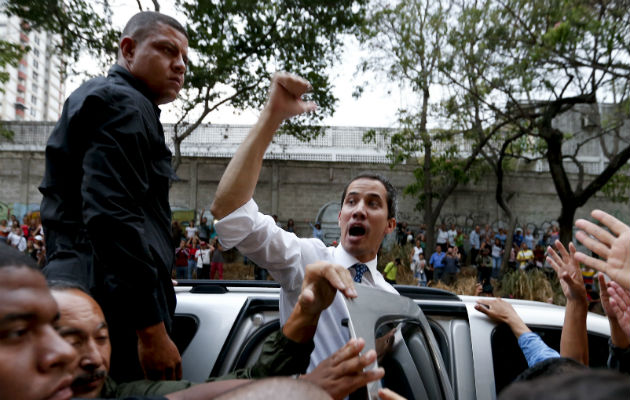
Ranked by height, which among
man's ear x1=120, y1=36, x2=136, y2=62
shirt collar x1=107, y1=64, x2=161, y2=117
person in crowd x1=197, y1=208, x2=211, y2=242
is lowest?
person in crowd x1=197, y1=208, x2=211, y2=242

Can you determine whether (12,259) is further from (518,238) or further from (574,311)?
(518,238)

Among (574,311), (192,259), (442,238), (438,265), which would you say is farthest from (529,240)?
(574,311)

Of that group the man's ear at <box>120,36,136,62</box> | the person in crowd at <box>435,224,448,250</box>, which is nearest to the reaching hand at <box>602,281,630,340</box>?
the man's ear at <box>120,36,136,62</box>

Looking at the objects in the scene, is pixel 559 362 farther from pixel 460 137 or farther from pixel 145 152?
pixel 460 137

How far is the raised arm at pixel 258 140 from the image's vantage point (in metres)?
1.87

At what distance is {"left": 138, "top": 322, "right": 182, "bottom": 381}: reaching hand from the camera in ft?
5.49

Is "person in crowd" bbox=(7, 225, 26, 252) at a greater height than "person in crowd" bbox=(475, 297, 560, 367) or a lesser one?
lesser

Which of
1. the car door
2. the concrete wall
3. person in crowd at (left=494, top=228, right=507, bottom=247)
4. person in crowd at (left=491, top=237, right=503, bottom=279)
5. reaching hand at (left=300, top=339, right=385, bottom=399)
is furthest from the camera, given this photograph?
the concrete wall

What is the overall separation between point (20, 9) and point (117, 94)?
393 inches

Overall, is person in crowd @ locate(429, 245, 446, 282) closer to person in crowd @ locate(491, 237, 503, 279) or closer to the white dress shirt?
person in crowd @ locate(491, 237, 503, 279)

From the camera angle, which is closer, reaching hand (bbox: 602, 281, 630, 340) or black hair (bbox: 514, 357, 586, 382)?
black hair (bbox: 514, 357, 586, 382)

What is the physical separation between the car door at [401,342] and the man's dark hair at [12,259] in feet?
2.65

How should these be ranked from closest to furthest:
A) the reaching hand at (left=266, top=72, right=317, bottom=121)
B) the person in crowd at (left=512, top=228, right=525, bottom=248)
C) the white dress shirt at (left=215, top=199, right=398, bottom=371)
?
1. the reaching hand at (left=266, top=72, right=317, bottom=121)
2. the white dress shirt at (left=215, top=199, right=398, bottom=371)
3. the person in crowd at (left=512, top=228, right=525, bottom=248)

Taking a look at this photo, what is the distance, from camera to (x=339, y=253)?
2525mm
